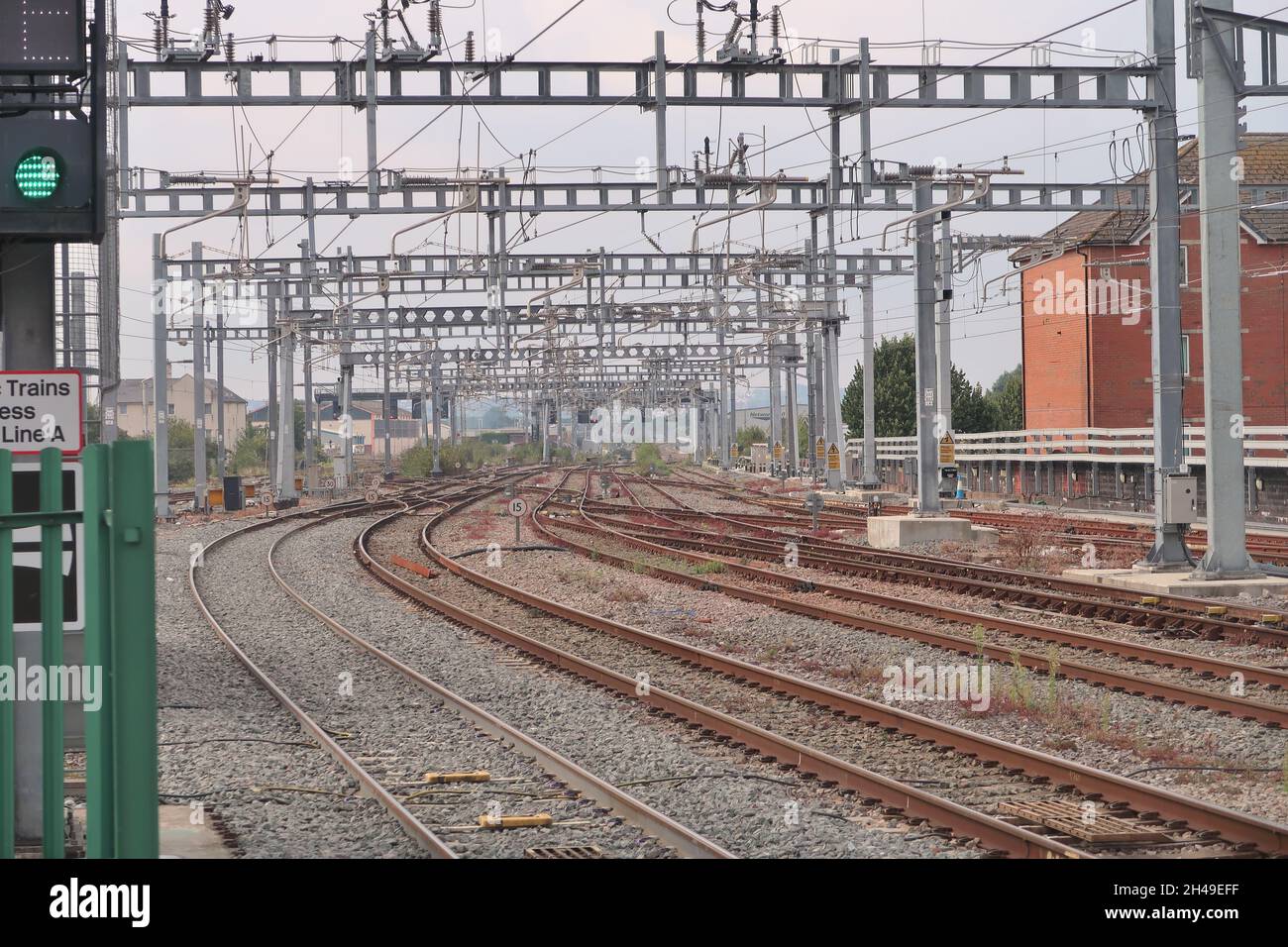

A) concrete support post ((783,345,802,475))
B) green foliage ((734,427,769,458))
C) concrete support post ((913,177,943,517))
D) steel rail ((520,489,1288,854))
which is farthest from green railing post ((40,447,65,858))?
green foliage ((734,427,769,458))

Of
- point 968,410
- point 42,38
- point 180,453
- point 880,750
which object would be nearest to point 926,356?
point 880,750

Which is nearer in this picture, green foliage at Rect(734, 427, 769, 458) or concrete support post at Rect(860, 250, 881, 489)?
concrete support post at Rect(860, 250, 881, 489)

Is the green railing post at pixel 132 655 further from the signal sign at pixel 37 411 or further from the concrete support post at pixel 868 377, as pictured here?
the concrete support post at pixel 868 377

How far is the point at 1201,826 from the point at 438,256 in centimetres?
3115

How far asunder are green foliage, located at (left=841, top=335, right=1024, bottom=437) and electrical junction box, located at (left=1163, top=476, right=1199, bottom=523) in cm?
4521

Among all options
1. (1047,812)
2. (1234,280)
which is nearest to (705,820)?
(1047,812)

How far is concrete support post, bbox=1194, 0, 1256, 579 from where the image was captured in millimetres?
17094

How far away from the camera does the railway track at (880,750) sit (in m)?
6.91

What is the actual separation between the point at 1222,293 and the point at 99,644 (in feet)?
52.7

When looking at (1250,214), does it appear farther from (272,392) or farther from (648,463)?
(648,463)

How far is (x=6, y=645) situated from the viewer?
425 centimetres

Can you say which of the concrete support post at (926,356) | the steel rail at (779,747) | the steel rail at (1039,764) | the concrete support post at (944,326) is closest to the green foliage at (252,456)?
the concrete support post at (944,326)

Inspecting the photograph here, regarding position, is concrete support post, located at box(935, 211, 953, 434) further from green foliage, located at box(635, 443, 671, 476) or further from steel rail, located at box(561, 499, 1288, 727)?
green foliage, located at box(635, 443, 671, 476)
